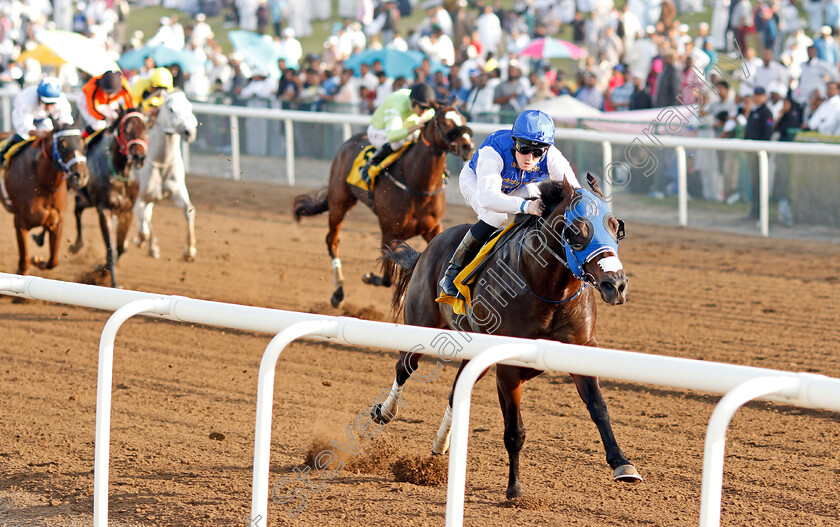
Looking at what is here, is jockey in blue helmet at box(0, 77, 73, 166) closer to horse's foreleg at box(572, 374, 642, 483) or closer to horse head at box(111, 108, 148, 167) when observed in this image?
horse head at box(111, 108, 148, 167)

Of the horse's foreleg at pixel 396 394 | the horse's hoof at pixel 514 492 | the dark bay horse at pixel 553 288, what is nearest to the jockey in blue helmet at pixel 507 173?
the dark bay horse at pixel 553 288

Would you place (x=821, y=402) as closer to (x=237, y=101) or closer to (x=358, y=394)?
(x=358, y=394)

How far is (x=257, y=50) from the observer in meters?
16.7

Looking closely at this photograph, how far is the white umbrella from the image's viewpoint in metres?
13.0

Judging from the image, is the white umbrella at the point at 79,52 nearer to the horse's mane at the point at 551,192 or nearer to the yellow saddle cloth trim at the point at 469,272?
the yellow saddle cloth trim at the point at 469,272

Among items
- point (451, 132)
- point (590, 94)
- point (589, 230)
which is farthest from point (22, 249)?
point (590, 94)

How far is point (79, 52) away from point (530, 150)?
10727 millimetres

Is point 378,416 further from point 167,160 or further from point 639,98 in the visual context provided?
point 639,98

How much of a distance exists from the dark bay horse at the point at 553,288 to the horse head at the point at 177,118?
5.41 m

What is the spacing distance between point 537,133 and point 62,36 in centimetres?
1108

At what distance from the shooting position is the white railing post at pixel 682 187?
10602mm

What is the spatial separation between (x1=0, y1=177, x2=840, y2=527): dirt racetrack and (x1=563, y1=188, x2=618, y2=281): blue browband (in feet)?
3.22

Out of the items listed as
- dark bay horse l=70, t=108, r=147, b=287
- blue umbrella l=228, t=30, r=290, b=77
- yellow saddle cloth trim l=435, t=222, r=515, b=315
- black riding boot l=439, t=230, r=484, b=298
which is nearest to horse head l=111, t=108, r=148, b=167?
dark bay horse l=70, t=108, r=147, b=287

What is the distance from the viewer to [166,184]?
936 cm
